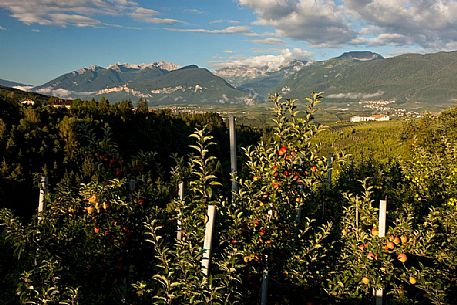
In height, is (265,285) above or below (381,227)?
below

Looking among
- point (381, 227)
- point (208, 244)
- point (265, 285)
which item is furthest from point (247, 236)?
point (381, 227)

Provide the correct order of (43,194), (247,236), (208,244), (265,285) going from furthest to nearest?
(43,194) → (247,236) → (265,285) → (208,244)

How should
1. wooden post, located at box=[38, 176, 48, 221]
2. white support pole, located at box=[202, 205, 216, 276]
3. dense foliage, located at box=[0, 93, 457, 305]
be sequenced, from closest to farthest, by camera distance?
white support pole, located at box=[202, 205, 216, 276], dense foliage, located at box=[0, 93, 457, 305], wooden post, located at box=[38, 176, 48, 221]

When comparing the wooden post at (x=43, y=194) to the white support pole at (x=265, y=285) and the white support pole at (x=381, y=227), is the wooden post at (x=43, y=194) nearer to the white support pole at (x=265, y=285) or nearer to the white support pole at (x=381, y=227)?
the white support pole at (x=265, y=285)

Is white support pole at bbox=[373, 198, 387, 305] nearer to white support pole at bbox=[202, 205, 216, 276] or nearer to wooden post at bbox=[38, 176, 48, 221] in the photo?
white support pole at bbox=[202, 205, 216, 276]

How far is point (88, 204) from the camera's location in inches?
137

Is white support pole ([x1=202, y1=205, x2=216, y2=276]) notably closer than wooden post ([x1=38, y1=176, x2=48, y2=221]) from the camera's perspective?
Yes

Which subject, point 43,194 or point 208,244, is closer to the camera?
point 208,244

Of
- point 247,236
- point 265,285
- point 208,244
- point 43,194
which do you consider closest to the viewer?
point 208,244

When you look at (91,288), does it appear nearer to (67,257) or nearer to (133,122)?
(67,257)

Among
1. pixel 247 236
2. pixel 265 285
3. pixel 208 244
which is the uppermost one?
pixel 208 244

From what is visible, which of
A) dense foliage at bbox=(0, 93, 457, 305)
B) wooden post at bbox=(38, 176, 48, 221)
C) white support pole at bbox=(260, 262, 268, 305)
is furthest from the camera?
wooden post at bbox=(38, 176, 48, 221)

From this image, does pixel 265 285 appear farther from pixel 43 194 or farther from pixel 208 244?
pixel 43 194

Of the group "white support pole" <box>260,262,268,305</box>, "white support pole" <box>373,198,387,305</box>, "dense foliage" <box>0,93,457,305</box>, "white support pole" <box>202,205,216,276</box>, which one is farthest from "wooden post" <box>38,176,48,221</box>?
"white support pole" <box>373,198,387,305</box>
